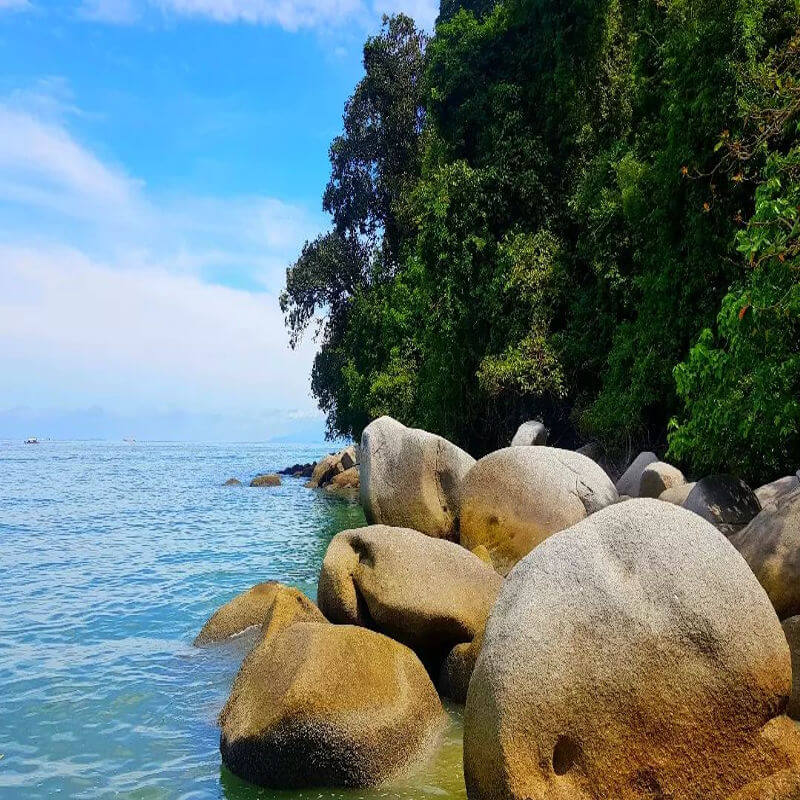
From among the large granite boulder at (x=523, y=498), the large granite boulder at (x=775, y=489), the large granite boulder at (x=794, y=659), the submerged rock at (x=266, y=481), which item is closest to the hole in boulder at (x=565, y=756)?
the large granite boulder at (x=794, y=659)

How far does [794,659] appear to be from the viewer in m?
6.13

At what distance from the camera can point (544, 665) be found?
15.1 feet

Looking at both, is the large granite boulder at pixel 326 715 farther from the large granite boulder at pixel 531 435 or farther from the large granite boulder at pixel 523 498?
the large granite boulder at pixel 531 435

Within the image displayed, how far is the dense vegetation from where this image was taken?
11086 mm

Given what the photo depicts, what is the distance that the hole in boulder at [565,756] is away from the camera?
180 inches

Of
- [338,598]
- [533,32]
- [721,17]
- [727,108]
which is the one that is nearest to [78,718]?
[338,598]

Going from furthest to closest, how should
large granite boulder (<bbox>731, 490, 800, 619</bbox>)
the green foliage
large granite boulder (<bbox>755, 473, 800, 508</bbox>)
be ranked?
1. large granite boulder (<bbox>755, 473, 800, 508</bbox>)
2. the green foliage
3. large granite boulder (<bbox>731, 490, 800, 619</bbox>)

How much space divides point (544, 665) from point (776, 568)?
326 cm

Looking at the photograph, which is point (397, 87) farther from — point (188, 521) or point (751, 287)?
point (751, 287)

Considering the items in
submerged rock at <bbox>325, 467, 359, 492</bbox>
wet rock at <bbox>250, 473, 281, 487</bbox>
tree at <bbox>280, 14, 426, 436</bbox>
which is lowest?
wet rock at <bbox>250, 473, 281, 487</bbox>

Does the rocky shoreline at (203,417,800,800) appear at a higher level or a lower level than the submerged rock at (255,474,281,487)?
higher

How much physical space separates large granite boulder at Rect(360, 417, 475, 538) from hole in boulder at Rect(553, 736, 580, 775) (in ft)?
29.1

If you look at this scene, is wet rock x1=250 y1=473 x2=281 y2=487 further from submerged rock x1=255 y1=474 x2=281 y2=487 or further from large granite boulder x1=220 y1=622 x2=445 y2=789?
large granite boulder x1=220 y1=622 x2=445 y2=789

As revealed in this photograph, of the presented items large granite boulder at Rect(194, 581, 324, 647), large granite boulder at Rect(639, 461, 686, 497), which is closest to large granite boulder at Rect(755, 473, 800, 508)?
large granite boulder at Rect(639, 461, 686, 497)
